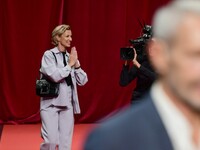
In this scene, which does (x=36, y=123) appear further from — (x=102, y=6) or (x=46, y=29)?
(x=102, y=6)

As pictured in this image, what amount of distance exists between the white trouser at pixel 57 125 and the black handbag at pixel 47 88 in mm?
109

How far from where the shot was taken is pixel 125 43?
6.76 meters

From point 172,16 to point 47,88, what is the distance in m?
3.37

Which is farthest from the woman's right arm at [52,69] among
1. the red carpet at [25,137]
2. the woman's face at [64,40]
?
the red carpet at [25,137]

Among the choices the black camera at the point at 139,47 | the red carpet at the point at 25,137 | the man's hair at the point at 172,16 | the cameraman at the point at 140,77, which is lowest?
the red carpet at the point at 25,137

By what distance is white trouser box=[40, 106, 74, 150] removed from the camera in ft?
13.4

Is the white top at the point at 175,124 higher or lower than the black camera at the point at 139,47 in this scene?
higher

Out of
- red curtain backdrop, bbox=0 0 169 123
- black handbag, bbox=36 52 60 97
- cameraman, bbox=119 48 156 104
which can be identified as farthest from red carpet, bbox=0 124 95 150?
cameraman, bbox=119 48 156 104

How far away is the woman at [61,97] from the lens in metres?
4.05

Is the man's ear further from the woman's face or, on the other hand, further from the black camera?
the woman's face

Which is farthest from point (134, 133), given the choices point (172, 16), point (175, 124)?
point (172, 16)

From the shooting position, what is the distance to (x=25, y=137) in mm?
5824

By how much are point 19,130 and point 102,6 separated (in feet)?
5.73

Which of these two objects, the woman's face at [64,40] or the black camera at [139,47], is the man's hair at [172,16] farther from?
the woman's face at [64,40]
